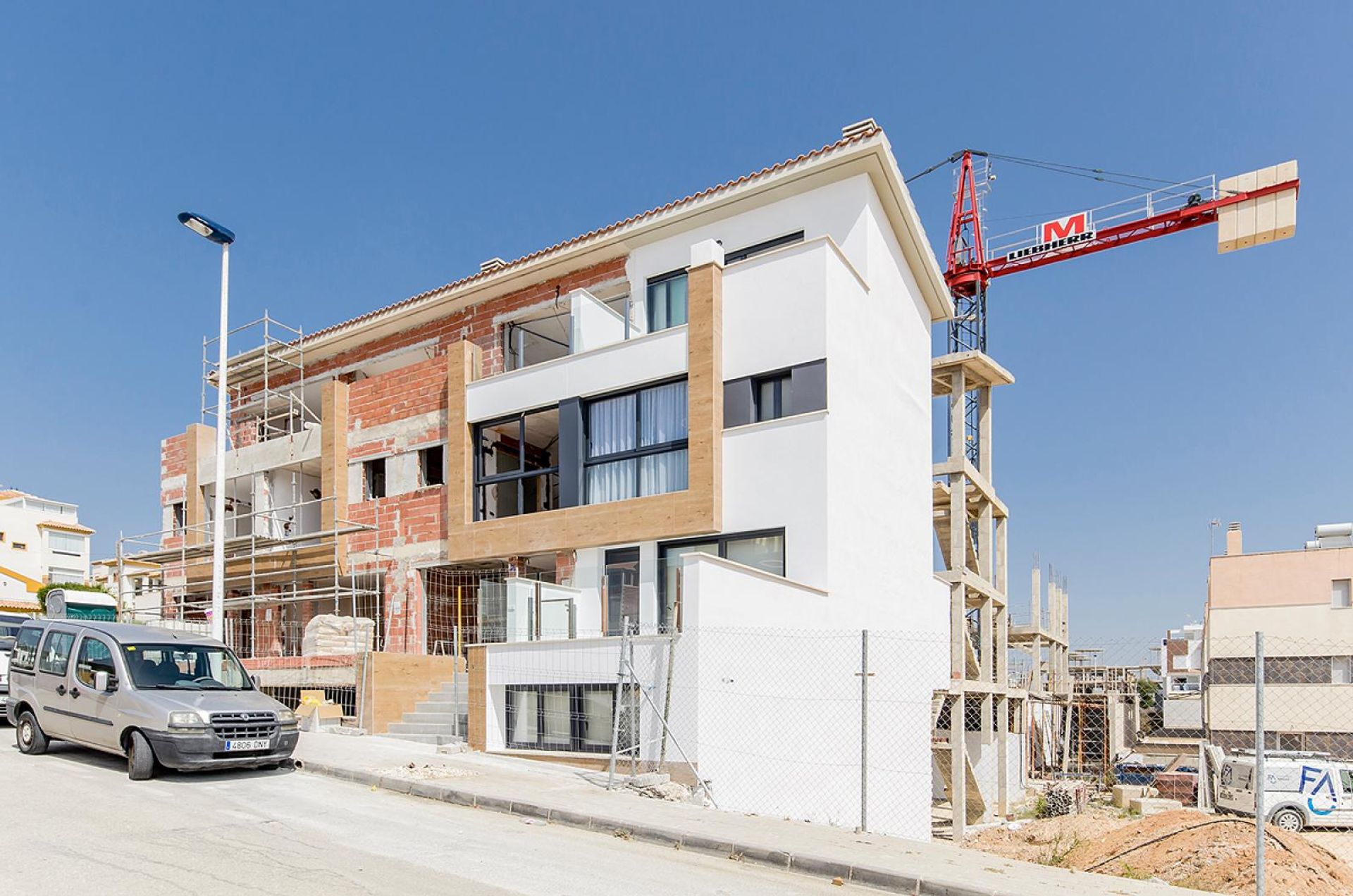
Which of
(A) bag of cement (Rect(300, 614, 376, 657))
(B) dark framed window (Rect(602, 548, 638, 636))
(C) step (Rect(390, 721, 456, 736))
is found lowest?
(C) step (Rect(390, 721, 456, 736))

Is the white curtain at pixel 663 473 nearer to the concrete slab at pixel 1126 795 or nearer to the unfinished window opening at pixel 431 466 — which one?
the unfinished window opening at pixel 431 466

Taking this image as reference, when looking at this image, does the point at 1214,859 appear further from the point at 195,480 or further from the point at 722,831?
the point at 195,480

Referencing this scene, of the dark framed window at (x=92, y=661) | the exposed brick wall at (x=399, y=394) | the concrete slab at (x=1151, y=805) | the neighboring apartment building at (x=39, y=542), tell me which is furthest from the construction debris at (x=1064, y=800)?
the neighboring apartment building at (x=39, y=542)

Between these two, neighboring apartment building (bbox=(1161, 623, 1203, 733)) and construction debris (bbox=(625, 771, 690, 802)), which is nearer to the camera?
construction debris (bbox=(625, 771, 690, 802))

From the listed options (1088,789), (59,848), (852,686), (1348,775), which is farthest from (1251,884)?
(1088,789)

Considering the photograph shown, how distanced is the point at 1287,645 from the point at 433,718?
31998mm

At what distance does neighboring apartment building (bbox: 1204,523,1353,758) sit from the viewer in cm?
3528

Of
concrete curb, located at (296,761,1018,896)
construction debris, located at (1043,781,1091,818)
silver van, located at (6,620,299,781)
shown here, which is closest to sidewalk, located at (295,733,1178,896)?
concrete curb, located at (296,761,1018,896)

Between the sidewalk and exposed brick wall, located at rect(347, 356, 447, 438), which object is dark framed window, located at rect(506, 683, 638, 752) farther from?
exposed brick wall, located at rect(347, 356, 447, 438)

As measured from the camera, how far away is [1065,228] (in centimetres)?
3947

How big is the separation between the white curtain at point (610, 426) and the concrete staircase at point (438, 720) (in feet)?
16.7

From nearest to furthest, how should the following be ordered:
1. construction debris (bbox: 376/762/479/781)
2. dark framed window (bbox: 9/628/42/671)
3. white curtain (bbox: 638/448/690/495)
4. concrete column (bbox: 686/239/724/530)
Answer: construction debris (bbox: 376/762/479/781)
dark framed window (bbox: 9/628/42/671)
concrete column (bbox: 686/239/724/530)
white curtain (bbox: 638/448/690/495)

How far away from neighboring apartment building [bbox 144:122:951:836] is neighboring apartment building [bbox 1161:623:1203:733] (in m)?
24.9

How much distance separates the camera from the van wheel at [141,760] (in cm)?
1189
